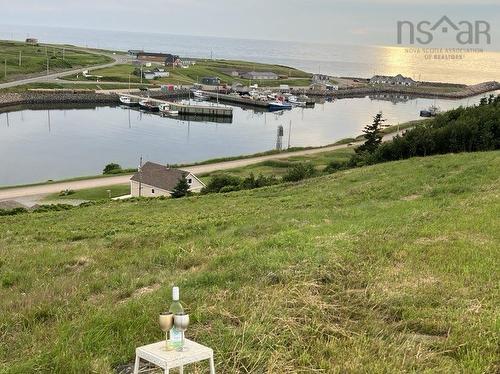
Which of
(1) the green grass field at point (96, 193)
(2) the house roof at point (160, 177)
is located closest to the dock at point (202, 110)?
(1) the green grass field at point (96, 193)

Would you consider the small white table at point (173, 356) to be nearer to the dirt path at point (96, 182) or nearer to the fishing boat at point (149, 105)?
the dirt path at point (96, 182)

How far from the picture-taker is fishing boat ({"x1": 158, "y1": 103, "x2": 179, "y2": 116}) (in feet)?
295

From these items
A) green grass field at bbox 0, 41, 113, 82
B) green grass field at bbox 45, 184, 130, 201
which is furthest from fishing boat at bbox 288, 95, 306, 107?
green grass field at bbox 45, 184, 130, 201

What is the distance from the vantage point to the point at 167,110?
90188 millimetres

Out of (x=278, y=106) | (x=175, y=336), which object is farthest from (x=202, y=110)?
(x=175, y=336)

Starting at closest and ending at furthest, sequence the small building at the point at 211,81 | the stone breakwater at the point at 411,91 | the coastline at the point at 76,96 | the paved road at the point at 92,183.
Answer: the paved road at the point at 92,183
the coastline at the point at 76,96
the small building at the point at 211,81
the stone breakwater at the point at 411,91

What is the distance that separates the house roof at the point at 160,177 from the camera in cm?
3588

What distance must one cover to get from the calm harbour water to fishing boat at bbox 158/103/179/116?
2136mm

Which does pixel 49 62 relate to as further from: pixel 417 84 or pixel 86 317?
pixel 86 317

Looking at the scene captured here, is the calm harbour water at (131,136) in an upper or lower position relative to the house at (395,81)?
lower

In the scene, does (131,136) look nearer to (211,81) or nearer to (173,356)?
(211,81)

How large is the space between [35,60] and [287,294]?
126 meters

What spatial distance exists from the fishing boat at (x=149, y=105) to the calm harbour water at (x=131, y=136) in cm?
224

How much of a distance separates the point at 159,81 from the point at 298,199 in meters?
111
